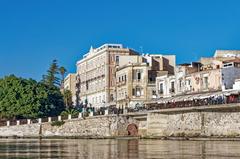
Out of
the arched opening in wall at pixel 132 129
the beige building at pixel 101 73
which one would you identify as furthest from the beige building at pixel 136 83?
the arched opening in wall at pixel 132 129

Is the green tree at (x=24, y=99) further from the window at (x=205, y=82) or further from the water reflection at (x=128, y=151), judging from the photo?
the water reflection at (x=128, y=151)

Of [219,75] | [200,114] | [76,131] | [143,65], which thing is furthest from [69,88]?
[200,114]

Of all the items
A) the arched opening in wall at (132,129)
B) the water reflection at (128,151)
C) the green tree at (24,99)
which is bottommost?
the water reflection at (128,151)

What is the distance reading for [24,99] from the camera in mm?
110625

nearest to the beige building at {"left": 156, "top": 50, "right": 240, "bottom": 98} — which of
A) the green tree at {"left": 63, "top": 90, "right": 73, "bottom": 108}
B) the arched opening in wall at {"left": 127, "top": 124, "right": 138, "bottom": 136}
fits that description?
the arched opening in wall at {"left": 127, "top": 124, "right": 138, "bottom": 136}

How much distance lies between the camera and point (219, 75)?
8200 cm

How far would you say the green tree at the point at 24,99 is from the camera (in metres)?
110

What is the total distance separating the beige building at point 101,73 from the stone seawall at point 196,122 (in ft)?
144

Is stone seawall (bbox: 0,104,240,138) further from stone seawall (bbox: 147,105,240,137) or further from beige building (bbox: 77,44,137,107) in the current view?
beige building (bbox: 77,44,137,107)

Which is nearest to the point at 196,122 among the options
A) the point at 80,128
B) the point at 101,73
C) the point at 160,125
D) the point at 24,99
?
the point at 160,125

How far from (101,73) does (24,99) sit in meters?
16.9

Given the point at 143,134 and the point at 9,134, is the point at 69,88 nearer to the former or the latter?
the point at 9,134

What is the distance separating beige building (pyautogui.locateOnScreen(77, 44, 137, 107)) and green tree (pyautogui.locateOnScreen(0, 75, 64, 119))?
9.53m

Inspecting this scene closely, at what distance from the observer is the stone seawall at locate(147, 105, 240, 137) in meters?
60.3
